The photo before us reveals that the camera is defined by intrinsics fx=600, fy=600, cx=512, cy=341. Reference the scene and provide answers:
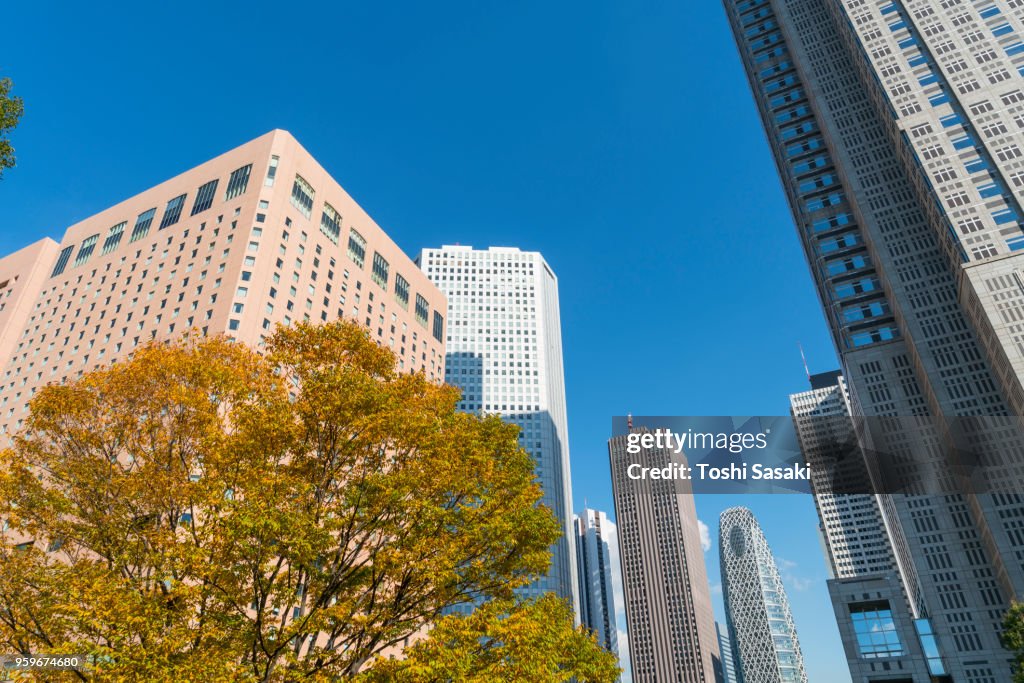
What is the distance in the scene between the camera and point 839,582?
66.4 meters

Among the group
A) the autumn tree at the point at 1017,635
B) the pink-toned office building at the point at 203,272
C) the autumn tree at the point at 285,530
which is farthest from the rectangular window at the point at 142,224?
the autumn tree at the point at 1017,635

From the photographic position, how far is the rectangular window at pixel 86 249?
6781 centimetres

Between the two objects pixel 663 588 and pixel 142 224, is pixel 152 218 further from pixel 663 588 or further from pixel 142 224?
pixel 663 588

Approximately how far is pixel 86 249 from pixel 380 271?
32865mm

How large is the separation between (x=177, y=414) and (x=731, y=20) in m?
133

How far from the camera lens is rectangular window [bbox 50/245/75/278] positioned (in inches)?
2719

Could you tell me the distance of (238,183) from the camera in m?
61.4

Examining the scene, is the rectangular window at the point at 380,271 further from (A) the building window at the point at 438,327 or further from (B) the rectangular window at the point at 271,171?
(B) the rectangular window at the point at 271,171

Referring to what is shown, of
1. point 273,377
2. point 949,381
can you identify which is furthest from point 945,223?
point 273,377

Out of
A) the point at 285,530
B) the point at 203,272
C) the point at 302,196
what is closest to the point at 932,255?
the point at 302,196

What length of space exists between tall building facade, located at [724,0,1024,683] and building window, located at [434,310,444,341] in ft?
185

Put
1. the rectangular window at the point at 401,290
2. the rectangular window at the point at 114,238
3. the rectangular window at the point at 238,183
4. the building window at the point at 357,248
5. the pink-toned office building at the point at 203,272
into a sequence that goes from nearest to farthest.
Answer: the pink-toned office building at the point at 203,272, the rectangular window at the point at 238,183, the rectangular window at the point at 114,238, the building window at the point at 357,248, the rectangular window at the point at 401,290

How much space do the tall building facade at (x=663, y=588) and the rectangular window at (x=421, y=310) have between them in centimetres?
10034

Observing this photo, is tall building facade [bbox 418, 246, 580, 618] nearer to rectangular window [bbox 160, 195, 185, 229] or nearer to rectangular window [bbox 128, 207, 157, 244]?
rectangular window [bbox 128, 207, 157, 244]
